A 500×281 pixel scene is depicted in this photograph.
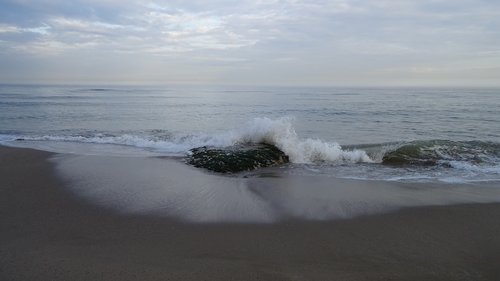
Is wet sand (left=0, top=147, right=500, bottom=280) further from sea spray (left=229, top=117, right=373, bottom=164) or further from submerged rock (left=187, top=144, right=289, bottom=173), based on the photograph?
sea spray (left=229, top=117, right=373, bottom=164)

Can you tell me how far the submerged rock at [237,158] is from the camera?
8.55 meters

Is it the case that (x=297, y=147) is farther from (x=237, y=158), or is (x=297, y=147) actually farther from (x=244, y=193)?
(x=244, y=193)

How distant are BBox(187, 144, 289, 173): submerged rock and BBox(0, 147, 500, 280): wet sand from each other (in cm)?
347

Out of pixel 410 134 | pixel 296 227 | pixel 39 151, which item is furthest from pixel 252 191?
pixel 410 134

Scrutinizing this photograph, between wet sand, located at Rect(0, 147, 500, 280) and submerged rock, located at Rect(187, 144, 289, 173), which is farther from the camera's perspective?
submerged rock, located at Rect(187, 144, 289, 173)

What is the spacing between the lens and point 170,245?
13.6ft

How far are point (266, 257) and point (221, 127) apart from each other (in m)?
15.0

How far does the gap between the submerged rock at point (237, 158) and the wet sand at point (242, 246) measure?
3471 millimetres

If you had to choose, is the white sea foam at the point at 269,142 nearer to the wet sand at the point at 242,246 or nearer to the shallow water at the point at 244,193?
the shallow water at the point at 244,193

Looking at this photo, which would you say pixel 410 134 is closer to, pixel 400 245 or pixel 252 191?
pixel 252 191

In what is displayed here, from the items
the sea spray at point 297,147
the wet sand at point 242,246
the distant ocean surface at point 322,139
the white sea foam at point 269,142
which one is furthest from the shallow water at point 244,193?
the white sea foam at point 269,142

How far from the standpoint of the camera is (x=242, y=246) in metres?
4.14

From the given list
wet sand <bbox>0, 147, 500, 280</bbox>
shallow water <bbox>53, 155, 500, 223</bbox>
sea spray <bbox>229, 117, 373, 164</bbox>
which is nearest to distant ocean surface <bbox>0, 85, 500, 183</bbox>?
sea spray <bbox>229, 117, 373, 164</bbox>

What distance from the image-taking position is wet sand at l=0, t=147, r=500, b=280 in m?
3.51
